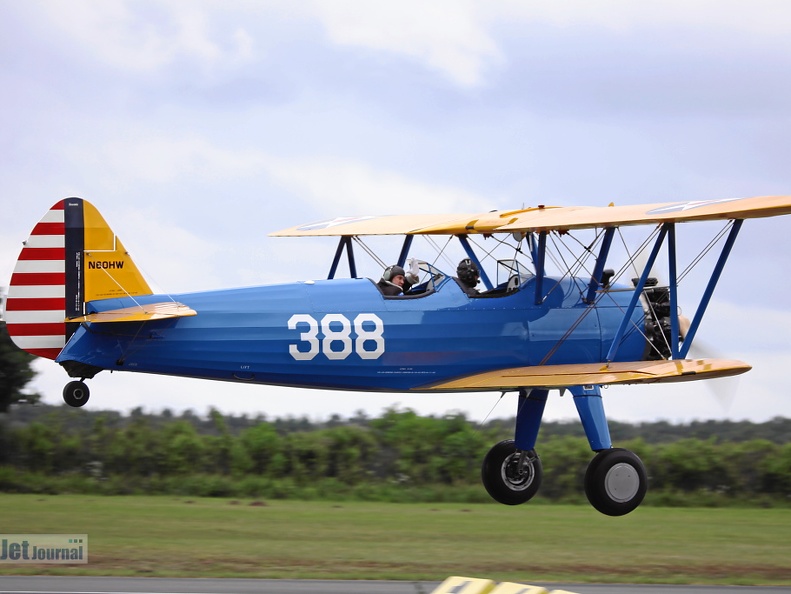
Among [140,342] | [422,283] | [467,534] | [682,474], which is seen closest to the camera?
[140,342]

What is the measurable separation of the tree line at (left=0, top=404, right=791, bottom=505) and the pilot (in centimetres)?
1391

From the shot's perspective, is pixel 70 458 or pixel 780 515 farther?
pixel 70 458

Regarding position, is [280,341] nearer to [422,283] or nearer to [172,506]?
[422,283]

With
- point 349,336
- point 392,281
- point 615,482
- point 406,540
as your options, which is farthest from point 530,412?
point 406,540

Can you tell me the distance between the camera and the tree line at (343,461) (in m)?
27.0

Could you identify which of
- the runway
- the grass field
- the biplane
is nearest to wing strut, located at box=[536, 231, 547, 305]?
the biplane

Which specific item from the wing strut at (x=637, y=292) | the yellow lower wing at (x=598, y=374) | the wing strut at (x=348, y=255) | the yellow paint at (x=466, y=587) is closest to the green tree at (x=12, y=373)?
the wing strut at (x=348, y=255)

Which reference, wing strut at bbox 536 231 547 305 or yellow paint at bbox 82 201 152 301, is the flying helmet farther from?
yellow paint at bbox 82 201 152 301

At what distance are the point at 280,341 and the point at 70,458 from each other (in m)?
18.8

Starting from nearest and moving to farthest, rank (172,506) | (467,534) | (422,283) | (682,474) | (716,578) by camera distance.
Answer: (422,283) < (716,578) < (467,534) < (172,506) < (682,474)

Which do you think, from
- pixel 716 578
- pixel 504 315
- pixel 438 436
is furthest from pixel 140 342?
pixel 438 436

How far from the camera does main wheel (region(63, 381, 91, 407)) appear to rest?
37.0 ft

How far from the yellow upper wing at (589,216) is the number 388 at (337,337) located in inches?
51.1

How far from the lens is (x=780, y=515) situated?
25.4 m
